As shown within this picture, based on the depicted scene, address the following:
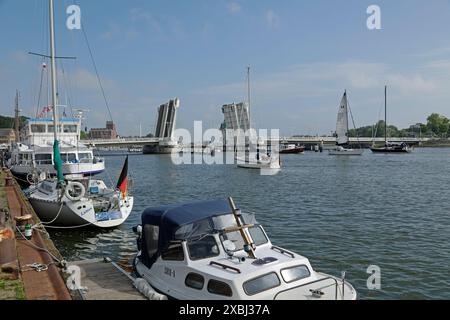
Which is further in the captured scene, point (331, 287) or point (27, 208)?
point (27, 208)

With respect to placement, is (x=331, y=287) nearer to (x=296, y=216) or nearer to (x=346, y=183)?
(x=296, y=216)

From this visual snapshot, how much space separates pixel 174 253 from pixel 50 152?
3943cm

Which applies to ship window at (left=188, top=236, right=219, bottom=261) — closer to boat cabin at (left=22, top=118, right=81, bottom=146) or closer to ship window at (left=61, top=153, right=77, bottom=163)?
ship window at (left=61, top=153, right=77, bottom=163)

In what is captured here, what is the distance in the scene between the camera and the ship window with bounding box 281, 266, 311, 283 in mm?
9672

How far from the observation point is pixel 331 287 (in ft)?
32.2

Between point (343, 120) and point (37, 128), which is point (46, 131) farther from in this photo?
point (343, 120)

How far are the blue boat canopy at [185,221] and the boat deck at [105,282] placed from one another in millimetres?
997

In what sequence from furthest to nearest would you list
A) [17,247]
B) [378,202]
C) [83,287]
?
[378,202] → [17,247] → [83,287]

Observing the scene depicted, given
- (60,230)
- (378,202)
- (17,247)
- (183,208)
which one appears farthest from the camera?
(378,202)

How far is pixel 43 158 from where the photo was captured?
149 feet

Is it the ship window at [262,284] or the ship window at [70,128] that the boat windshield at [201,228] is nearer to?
the ship window at [262,284]

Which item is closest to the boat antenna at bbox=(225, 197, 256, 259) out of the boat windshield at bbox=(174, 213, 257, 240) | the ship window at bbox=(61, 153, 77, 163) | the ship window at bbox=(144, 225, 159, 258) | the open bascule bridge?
the boat windshield at bbox=(174, 213, 257, 240)
